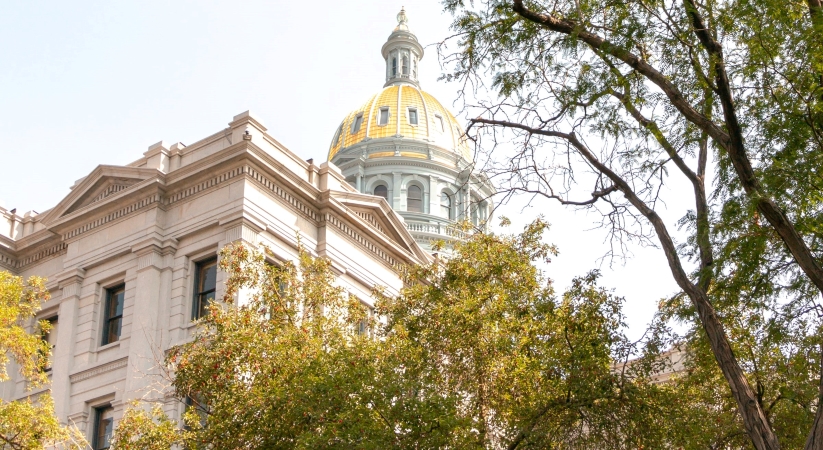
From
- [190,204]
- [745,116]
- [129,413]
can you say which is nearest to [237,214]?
[190,204]

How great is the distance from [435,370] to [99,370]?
14405 mm

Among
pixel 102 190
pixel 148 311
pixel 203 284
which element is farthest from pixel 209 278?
pixel 102 190

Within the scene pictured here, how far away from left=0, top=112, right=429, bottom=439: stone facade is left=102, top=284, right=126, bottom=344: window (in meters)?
0.17

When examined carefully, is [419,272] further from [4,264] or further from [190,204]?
[4,264]

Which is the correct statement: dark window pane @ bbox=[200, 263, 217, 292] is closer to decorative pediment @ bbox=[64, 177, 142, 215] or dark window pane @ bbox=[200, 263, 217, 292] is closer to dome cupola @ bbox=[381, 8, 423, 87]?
decorative pediment @ bbox=[64, 177, 142, 215]

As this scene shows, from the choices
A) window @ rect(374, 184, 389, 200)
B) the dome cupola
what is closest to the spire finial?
the dome cupola

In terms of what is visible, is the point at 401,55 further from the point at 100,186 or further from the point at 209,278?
the point at 209,278

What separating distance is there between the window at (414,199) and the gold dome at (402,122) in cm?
288

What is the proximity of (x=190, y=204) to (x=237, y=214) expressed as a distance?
2249mm

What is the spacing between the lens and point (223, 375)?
2116 centimetres

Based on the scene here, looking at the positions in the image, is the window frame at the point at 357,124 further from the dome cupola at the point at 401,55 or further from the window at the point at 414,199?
the dome cupola at the point at 401,55

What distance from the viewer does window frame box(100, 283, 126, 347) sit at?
32.7 m

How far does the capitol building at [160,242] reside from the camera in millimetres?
31266

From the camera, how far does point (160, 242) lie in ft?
106
